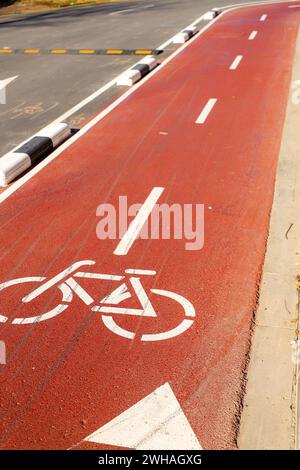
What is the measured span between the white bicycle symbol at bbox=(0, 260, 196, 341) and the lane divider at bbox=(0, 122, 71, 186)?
10.7 ft

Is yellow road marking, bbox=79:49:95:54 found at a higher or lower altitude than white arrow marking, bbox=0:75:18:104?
higher

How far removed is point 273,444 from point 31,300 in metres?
2.95

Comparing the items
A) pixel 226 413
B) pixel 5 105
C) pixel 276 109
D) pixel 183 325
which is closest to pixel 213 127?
pixel 276 109

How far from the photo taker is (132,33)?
22.8 metres

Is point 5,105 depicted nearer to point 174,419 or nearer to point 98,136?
point 98,136

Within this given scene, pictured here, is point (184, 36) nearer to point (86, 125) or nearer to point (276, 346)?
point (86, 125)

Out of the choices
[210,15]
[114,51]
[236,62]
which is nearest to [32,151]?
[236,62]

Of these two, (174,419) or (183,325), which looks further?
(183,325)

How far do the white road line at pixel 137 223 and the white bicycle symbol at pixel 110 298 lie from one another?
20.5 inches

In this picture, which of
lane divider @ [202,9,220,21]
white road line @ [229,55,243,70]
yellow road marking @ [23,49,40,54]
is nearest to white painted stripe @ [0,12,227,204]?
white road line @ [229,55,243,70]

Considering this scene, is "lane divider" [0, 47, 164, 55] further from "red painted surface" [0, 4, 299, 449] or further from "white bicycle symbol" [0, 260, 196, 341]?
"white bicycle symbol" [0, 260, 196, 341]

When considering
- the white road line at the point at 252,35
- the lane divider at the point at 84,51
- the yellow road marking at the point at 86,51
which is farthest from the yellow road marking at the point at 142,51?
the white road line at the point at 252,35

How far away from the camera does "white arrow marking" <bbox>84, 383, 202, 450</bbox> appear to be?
160 inches

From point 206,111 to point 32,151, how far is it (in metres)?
4.35
